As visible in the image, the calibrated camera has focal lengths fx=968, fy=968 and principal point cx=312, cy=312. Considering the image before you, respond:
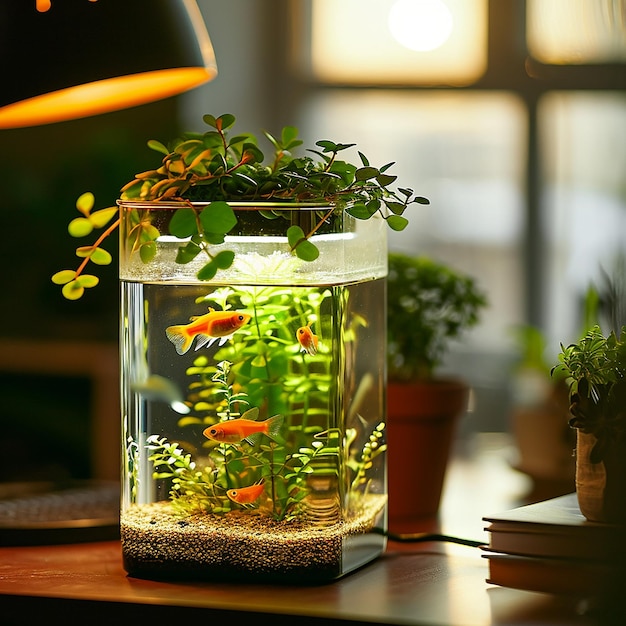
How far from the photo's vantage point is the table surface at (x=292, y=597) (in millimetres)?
820

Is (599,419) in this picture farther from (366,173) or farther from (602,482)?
(366,173)

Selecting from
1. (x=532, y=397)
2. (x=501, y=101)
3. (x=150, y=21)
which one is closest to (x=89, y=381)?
(x=532, y=397)

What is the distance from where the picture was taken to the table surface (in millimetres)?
820

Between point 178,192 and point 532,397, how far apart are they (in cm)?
227

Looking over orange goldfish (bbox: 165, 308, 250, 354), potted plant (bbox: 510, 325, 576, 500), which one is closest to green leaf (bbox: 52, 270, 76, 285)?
orange goldfish (bbox: 165, 308, 250, 354)

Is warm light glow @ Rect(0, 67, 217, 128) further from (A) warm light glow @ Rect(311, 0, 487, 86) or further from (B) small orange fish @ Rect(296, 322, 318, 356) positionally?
(A) warm light glow @ Rect(311, 0, 487, 86)

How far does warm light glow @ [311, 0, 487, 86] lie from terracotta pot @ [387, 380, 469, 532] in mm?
2056

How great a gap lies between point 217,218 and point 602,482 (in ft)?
1.45

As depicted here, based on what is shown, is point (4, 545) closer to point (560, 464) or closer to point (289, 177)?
point (289, 177)

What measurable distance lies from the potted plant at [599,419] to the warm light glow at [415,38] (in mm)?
2271

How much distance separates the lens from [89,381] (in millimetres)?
2709

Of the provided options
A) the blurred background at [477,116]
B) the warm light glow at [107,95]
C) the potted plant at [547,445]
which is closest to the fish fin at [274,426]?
the warm light glow at [107,95]

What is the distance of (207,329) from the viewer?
91 cm

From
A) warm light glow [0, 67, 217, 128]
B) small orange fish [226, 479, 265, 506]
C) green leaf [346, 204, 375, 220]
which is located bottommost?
small orange fish [226, 479, 265, 506]
